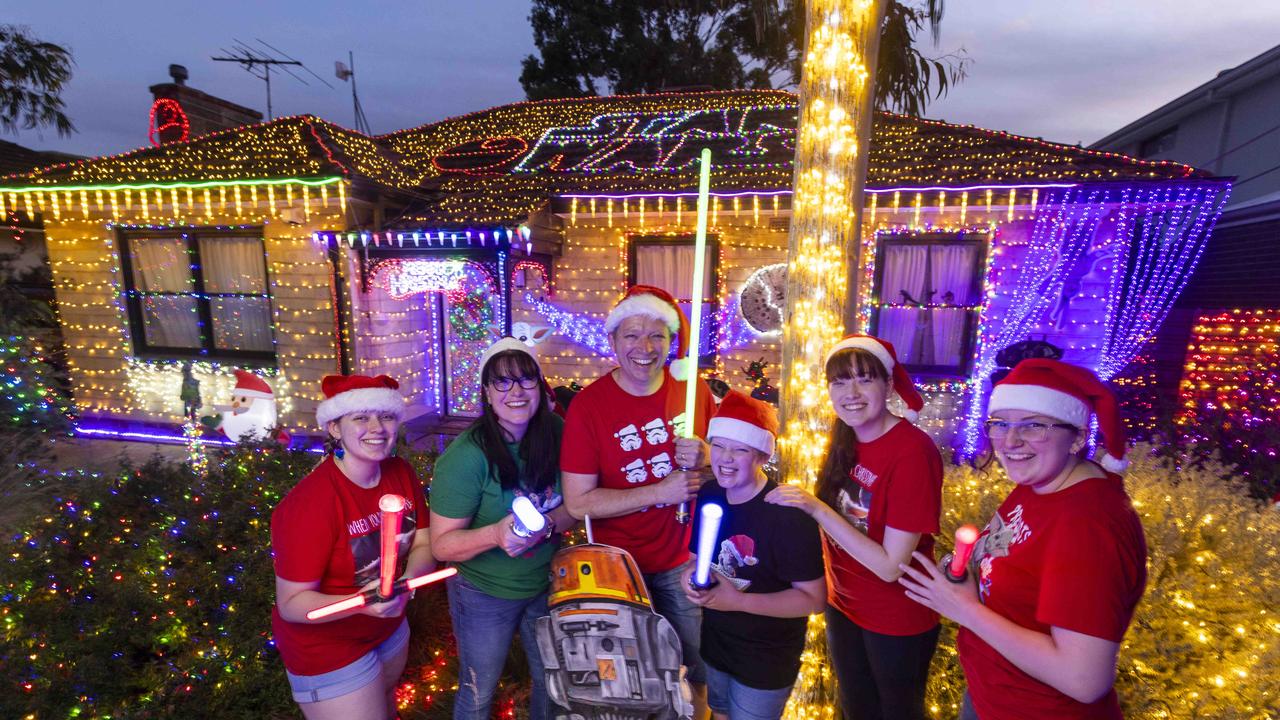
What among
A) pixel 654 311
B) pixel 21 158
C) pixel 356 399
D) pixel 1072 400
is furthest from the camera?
pixel 21 158

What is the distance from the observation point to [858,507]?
2.08 meters

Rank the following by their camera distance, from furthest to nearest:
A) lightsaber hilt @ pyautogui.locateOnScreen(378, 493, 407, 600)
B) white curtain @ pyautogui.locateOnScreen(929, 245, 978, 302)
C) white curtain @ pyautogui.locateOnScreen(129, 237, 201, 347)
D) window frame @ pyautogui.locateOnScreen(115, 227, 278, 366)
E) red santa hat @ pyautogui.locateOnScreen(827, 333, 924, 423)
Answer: white curtain @ pyautogui.locateOnScreen(129, 237, 201, 347), window frame @ pyautogui.locateOnScreen(115, 227, 278, 366), white curtain @ pyautogui.locateOnScreen(929, 245, 978, 302), red santa hat @ pyautogui.locateOnScreen(827, 333, 924, 423), lightsaber hilt @ pyautogui.locateOnScreen(378, 493, 407, 600)

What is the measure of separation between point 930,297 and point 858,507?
5.58 metres

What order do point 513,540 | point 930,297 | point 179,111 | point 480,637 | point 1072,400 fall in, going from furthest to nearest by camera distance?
point 179,111
point 930,297
point 480,637
point 513,540
point 1072,400

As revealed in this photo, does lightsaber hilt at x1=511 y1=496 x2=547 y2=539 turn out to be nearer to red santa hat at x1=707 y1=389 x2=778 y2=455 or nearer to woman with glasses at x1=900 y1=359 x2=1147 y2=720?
red santa hat at x1=707 y1=389 x2=778 y2=455

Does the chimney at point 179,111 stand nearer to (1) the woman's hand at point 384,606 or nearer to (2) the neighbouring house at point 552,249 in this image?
(2) the neighbouring house at point 552,249

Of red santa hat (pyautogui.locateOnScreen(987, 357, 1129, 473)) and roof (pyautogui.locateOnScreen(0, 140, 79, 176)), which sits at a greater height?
roof (pyautogui.locateOnScreen(0, 140, 79, 176))

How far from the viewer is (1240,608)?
8.96 ft

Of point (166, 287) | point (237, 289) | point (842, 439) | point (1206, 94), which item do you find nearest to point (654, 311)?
point (842, 439)

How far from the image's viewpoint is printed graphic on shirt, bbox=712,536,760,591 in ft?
6.58

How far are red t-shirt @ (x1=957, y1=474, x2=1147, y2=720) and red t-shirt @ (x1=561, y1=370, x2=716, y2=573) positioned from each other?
1.16m

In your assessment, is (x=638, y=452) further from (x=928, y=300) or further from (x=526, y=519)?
(x=928, y=300)

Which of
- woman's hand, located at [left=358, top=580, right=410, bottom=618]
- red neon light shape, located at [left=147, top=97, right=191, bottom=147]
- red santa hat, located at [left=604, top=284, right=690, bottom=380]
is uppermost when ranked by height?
red neon light shape, located at [left=147, top=97, right=191, bottom=147]

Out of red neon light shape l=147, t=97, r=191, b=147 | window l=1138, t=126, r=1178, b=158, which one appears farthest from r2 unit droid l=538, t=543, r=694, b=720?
window l=1138, t=126, r=1178, b=158
